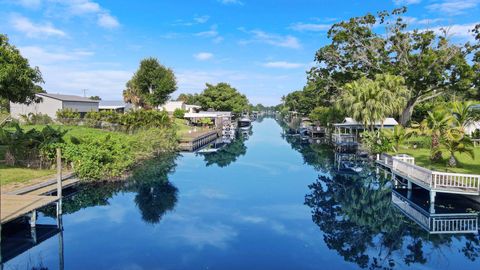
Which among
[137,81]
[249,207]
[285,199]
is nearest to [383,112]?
[285,199]

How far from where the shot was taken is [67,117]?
5259cm

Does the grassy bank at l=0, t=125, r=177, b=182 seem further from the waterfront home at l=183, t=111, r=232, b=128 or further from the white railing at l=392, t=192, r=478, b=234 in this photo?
the waterfront home at l=183, t=111, r=232, b=128

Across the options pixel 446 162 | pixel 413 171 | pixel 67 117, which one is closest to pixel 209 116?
pixel 67 117

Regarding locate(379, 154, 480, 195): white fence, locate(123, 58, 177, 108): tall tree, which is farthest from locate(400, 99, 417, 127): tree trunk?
locate(123, 58, 177, 108): tall tree

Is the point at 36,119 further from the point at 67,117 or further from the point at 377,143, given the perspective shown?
the point at 377,143

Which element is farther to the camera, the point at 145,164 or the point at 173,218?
the point at 145,164

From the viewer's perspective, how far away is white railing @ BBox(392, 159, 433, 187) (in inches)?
807

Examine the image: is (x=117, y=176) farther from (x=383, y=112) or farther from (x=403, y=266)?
(x=383, y=112)

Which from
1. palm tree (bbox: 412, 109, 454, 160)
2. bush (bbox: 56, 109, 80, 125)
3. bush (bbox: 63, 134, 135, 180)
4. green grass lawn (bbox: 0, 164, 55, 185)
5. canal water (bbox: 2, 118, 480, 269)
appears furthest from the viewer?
bush (bbox: 56, 109, 80, 125)

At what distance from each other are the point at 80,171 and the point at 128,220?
6880 mm

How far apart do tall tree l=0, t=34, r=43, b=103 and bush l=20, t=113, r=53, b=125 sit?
22.2 m

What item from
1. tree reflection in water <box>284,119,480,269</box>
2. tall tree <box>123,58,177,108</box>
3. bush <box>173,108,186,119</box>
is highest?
tall tree <box>123,58,177,108</box>

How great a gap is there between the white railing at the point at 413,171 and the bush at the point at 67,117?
3957 cm

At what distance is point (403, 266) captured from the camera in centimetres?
1321
